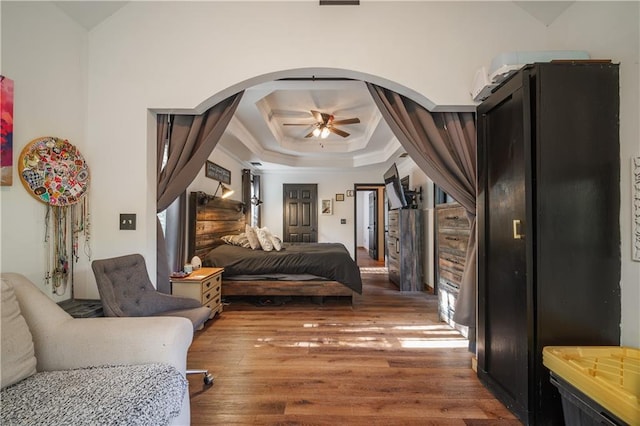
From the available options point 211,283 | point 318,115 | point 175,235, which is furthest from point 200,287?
point 318,115

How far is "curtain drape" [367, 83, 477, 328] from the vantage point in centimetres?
201

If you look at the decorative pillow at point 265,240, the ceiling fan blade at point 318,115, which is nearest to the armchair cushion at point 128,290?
the decorative pillow at point 265,240

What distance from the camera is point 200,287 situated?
272cm

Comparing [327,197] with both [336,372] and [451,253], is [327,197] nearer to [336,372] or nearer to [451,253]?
[451,253]

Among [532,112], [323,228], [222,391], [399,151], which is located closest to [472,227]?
[532,112]

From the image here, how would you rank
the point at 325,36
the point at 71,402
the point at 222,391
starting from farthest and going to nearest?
1. the point at 325,36
2. the point at 222,391
3. the point at 71,402

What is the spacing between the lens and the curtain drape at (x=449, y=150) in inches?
79.0

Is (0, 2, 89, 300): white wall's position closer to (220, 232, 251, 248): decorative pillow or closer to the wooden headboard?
the wooden headboard

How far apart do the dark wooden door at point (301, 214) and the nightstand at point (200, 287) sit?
359 cm

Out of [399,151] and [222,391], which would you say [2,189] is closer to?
[222,391]

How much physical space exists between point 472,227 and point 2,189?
3014mm

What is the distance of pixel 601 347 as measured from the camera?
4.33 feet

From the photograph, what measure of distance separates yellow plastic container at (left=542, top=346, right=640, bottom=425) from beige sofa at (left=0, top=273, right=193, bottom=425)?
172 centimetres

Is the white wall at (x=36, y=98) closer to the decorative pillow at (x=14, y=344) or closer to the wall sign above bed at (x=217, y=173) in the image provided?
the decorative pillow at (x=14, y=344)
